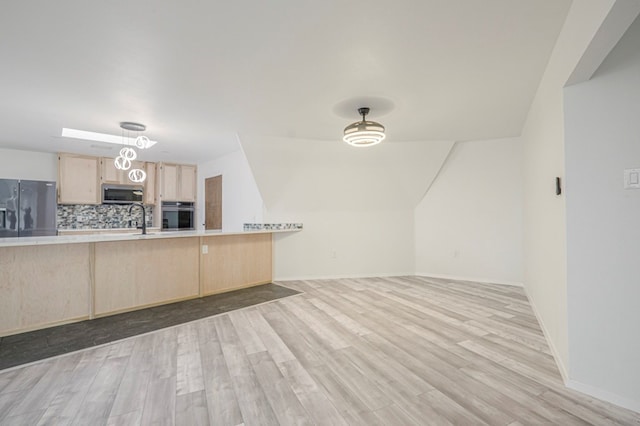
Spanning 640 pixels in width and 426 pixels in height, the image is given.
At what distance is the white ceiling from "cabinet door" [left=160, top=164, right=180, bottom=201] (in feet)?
8.54

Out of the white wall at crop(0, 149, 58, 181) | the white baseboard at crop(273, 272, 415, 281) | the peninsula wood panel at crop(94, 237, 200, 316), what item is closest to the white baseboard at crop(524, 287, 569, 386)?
the white baseboard at crop(273, 272, 415, 281)

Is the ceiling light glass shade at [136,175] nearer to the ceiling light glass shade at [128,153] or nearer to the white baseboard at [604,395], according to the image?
the ceiling light glass shade at [128,153]

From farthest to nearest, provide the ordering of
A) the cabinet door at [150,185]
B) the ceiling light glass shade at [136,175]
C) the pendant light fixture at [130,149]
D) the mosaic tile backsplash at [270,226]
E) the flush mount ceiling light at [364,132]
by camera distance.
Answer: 1. the cabinet door at [150,185]
2. the mosaic tile backsplash at [270,226]
3. the ceiling light glass shade at [136,175]
4. the pendant light fixture at [130,149]
5. the flush mount ceiling light at [364,132]

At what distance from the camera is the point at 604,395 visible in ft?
5.58

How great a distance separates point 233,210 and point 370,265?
2956 millimetres

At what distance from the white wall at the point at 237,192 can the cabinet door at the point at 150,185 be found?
1250 mm

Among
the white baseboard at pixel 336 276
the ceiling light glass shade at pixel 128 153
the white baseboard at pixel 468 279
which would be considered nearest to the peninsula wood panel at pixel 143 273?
the ceiling light glass shade at pixel 128 153

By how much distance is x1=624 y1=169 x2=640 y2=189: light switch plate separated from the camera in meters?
1.62

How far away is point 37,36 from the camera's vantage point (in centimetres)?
186

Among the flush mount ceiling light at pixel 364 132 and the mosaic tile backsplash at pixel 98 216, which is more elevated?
the flush mount ceiling light at pixel 364 132

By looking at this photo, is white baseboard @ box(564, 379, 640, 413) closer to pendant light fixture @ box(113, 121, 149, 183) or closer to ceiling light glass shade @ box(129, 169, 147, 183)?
pendant light fixture @ box(113, 121, 149, 183)

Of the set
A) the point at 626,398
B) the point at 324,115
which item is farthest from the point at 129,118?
the point at 626,398

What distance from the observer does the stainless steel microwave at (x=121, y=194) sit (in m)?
5.65

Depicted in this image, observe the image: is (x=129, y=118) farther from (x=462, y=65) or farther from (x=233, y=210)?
(x=462, y=65)
